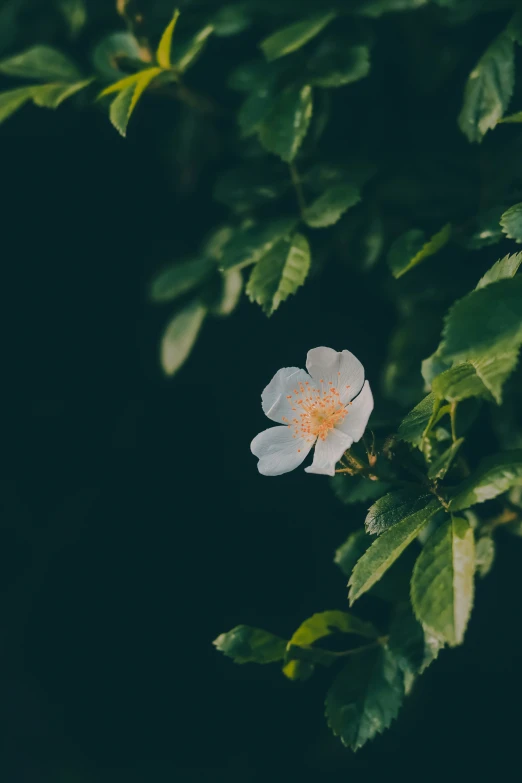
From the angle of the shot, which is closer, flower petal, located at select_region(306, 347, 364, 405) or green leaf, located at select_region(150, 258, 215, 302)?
flower petal, located at select_region(306, 347, 364, 405)

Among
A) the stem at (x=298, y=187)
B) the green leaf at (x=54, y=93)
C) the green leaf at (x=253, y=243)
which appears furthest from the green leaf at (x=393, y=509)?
the green leaf at (x=54, y=93)

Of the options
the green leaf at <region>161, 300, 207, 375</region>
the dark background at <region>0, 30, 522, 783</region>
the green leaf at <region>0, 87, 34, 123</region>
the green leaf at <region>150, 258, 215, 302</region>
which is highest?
the green leaf at <region>0, 87, 34, 123</region>

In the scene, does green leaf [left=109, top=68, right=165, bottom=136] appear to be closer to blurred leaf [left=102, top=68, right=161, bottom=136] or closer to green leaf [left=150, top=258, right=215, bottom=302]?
blurred leaf [left=102, top=68, right=161, bottom=136]

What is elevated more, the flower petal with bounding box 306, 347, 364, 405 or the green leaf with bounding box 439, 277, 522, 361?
the green leaf with bounding box 439, 277, 522, 361

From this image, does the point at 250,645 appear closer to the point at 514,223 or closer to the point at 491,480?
the point at 491,480

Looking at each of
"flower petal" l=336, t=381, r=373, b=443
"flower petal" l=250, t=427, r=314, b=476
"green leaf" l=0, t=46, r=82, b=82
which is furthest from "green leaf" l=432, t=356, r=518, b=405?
"green leaf" l=0, t=46, r=82, b=82

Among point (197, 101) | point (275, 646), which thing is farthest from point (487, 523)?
point (197, 101)
